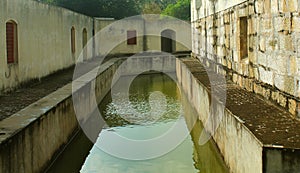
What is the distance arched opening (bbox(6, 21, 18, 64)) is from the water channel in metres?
2.01

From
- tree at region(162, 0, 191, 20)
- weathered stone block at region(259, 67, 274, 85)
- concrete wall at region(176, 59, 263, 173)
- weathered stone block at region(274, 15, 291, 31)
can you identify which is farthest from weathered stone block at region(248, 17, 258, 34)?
tree at region(162, 0, 191, 20)

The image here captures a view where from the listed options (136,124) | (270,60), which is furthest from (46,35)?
(270,60)

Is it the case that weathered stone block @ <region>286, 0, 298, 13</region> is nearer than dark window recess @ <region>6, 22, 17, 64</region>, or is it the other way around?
weathered stone block @ <region>286, 0, 298, 13</region>

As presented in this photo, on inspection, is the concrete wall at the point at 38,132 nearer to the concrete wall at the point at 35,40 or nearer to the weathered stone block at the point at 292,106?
the concrete wall at the point at 35,40

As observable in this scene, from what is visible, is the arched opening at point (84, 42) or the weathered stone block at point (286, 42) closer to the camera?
the weathered stone block at point (286, 42)

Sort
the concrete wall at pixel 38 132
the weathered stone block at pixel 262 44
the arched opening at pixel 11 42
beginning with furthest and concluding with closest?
1. the arched opening at pixel 11 42
2. the weathered stone block at pixel 262 44
3. the concrete wall at pixel 38 132

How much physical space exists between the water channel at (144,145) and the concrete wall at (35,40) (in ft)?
5.78

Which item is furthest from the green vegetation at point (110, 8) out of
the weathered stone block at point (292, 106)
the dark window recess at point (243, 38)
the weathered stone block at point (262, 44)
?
the weathered stone block at point (292, 106)

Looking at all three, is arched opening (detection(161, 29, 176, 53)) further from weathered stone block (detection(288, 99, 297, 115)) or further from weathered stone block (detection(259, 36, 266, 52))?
weathered stone block (detection(288, 99, 297, 115))

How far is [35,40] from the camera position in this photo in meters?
10.0

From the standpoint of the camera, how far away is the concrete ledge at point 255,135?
366 centimetres

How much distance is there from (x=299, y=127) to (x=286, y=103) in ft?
2.78

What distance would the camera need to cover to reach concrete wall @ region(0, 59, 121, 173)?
4.54 meters

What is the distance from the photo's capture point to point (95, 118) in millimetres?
9594
